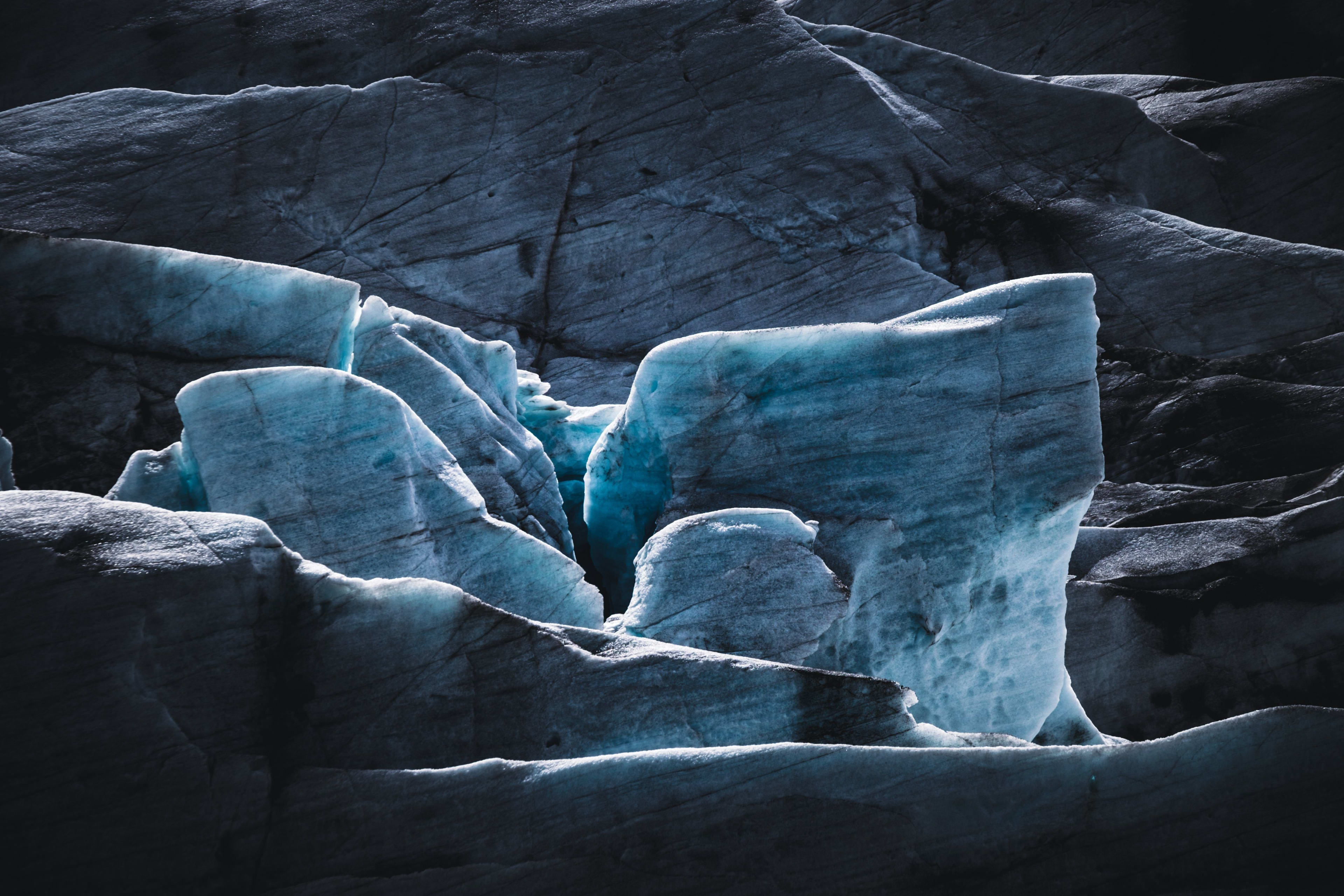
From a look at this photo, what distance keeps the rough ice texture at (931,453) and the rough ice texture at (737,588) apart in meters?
0.56

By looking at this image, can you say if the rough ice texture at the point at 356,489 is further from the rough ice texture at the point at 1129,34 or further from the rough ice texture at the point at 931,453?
the rough ice texture at the point at 1129,34

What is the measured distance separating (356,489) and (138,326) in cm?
255

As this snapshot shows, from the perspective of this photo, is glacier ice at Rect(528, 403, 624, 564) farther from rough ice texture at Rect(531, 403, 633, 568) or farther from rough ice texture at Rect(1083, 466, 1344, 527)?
rough ice texture at Rect(1083, 466, 1344, 527)

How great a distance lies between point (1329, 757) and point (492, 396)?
5.77 m

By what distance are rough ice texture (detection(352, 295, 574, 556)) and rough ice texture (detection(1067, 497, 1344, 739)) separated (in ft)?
16.5

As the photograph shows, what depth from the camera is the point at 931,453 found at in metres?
6.66

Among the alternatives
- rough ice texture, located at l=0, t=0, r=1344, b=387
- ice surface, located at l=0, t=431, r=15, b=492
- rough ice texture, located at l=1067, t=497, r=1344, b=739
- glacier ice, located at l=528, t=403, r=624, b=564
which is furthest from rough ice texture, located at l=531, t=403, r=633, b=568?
rough ice texture, located at l=1067, t=497, r=1344, b=739

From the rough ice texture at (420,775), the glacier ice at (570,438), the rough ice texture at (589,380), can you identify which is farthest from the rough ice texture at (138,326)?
the rough ice texture at (589,380)

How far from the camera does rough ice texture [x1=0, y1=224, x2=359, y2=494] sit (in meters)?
7.28

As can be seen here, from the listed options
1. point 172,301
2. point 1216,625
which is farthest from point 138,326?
point 1216,625

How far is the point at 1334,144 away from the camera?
13.1 metres

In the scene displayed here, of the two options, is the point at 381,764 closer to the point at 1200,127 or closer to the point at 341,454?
the point at 341,454

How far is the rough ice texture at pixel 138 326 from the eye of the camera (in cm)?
728

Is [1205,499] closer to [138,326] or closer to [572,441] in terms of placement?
[572,441]
